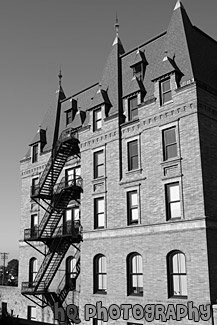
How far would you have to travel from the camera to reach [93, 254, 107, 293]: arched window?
26.2 m

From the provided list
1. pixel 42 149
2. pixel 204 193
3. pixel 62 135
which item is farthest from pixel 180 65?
pixel 42 149

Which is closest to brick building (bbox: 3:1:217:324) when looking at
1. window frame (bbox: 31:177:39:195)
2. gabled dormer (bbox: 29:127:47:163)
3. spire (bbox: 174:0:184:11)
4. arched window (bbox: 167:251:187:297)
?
arched window (bbox: 167:251:187:297)

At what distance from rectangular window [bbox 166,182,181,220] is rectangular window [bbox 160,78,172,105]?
546 cm

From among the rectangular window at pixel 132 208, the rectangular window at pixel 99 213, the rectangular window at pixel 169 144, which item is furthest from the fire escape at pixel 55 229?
the rectangular window at pixel 169 144

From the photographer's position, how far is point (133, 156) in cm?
2648

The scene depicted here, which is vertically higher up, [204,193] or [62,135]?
[62,135]

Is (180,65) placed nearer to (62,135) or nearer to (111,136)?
(111,136)

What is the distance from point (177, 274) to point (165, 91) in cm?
1127

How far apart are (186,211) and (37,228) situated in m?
15.4

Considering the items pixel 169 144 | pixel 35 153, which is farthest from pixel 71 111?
pixel 169 144

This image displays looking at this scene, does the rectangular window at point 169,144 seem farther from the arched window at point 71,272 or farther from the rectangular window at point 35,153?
the rectangular window at point 35,153

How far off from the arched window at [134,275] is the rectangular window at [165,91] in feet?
32.6

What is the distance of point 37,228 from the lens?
33219 millimetres

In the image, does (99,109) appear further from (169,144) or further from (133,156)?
(169,144)
